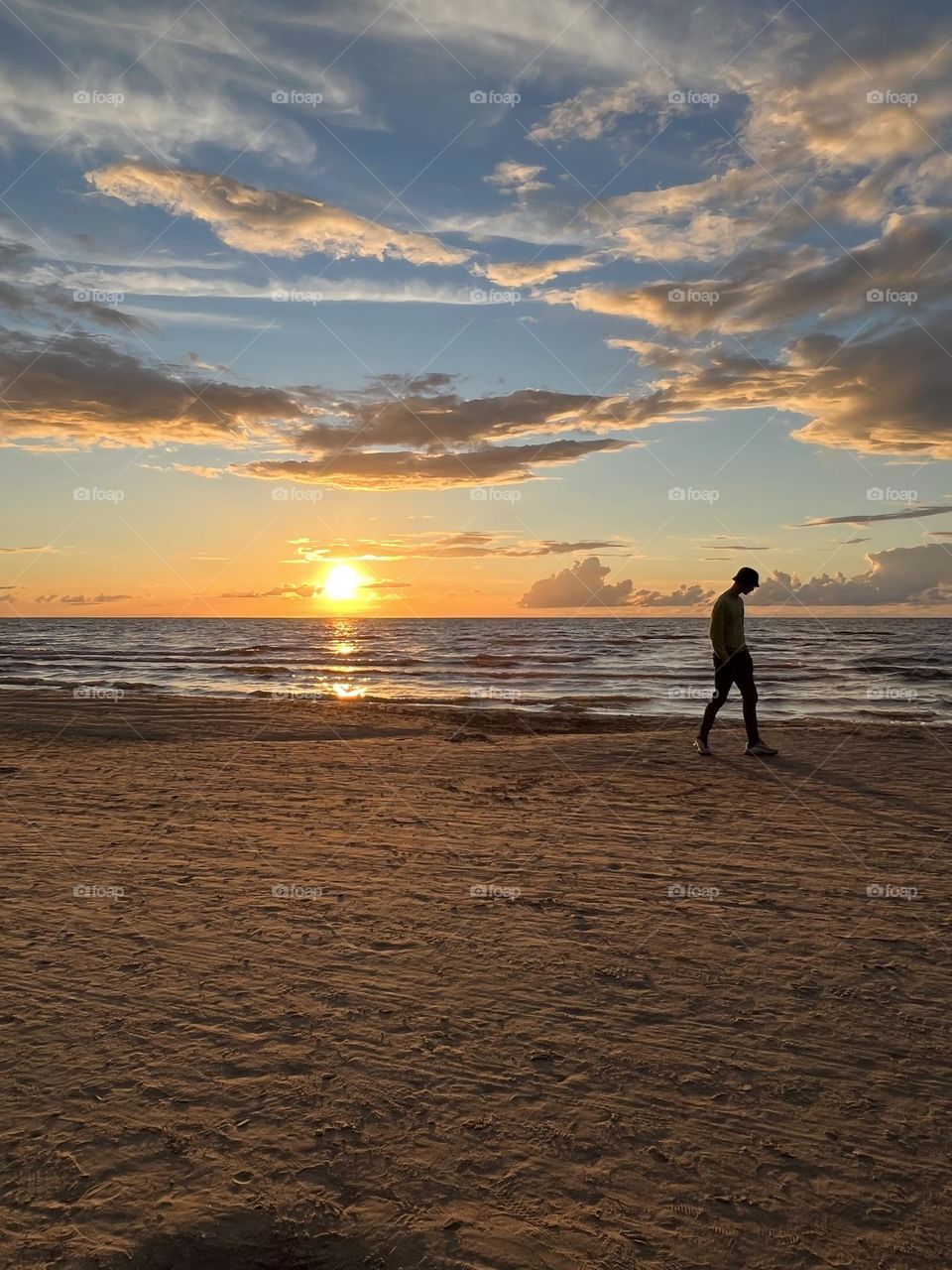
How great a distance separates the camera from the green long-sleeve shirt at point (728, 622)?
10.8 metres

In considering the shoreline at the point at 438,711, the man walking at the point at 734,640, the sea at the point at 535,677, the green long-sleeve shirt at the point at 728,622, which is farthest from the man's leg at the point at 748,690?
the sea at the point at 535,677

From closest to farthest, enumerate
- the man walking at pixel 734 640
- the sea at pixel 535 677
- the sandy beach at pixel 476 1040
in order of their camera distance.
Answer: the sandy beach at pixel 476 1040 < the man walking at pixel 734 640 < the sea at pixel 535 677

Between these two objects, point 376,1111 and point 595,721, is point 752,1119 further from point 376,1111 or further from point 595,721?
point 595,721

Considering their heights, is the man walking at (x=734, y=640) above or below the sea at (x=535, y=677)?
above

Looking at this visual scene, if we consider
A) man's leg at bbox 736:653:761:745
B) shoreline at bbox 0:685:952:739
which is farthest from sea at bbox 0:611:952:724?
man's leg at bbox 736:653:761:745

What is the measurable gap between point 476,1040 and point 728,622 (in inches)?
321

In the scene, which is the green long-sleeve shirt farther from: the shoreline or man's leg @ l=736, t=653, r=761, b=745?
the shoreline

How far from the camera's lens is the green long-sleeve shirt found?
424 inches

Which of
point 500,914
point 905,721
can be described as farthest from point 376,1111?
point 905,721

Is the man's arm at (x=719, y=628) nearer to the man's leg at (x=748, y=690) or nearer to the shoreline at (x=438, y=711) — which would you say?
the man's leg at (x=748, y=690)

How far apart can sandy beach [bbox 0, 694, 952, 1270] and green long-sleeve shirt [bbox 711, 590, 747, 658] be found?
3097 mm

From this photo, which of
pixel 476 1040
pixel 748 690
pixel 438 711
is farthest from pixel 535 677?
pixel 476 1040

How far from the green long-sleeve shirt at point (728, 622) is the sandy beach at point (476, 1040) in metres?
3.10

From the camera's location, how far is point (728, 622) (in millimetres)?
10812
